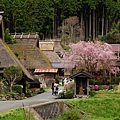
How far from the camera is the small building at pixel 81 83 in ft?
74.5

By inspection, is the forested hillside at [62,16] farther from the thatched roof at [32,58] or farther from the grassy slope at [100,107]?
the grassy slope at [100,107]

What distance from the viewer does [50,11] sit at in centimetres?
6594

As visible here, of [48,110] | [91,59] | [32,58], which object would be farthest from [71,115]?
[32,58]

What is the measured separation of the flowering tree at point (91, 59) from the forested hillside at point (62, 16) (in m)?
25.7

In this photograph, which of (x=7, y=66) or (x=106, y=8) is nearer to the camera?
(x=7, y=66)

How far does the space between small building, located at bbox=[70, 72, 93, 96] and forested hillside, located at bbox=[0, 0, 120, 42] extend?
38644 millimetres

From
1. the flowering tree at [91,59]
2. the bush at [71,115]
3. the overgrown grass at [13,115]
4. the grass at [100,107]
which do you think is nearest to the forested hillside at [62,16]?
the flowering tree at [91,59]

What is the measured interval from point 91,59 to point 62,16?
36.7 metres

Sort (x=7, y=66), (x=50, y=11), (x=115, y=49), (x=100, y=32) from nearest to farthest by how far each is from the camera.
Result: (x=7, y=66) → (x=115, y=49) → (x=50, y=11) → (x=100, y=32)

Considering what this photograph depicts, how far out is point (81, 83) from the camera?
23.0 meters

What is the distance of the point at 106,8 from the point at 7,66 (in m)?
49.4

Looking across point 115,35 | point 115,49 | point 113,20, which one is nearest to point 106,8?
point 113,20

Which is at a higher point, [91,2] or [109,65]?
[91,2]

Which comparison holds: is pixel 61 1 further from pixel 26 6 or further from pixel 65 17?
pixel 26 6
